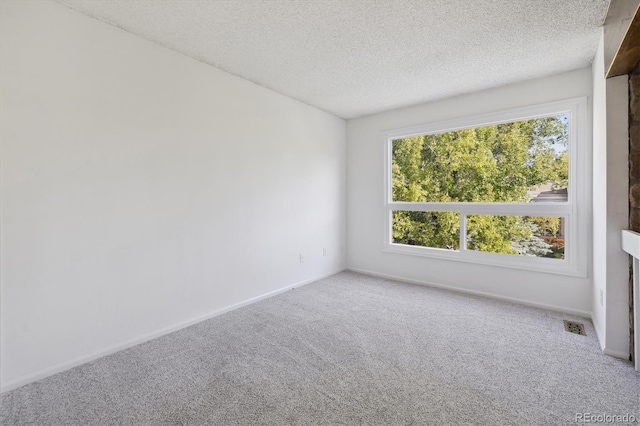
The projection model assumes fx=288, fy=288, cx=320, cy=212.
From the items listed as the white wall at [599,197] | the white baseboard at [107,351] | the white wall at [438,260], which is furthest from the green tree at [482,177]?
the white baseboard at [107,351]

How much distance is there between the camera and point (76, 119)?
2.07 metres

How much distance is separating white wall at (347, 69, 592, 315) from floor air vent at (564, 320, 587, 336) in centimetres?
33

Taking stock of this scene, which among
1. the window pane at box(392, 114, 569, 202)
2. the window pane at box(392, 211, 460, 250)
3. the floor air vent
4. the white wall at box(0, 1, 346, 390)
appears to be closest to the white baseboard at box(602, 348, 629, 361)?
the floor air vent

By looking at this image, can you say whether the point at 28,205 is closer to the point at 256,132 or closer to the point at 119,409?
the point at 119,409

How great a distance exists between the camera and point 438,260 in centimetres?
391

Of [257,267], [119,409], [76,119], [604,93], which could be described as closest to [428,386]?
[119,409]

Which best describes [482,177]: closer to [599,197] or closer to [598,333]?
[599,197]

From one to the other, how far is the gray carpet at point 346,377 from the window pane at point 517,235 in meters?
0.73

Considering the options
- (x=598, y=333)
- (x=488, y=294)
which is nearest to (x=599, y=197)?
(x=598, y=333)

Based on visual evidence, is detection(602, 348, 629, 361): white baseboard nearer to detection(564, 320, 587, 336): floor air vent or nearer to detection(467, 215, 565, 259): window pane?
detection(564, 320, 587, 336): floor air vent

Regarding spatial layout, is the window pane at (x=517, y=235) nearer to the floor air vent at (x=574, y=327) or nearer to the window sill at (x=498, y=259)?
the window sill at (x=498, y=259)

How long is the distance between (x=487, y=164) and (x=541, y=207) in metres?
0.78

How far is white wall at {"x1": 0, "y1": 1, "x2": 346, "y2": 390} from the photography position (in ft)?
6.11

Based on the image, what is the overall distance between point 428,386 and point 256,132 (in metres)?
2.92
